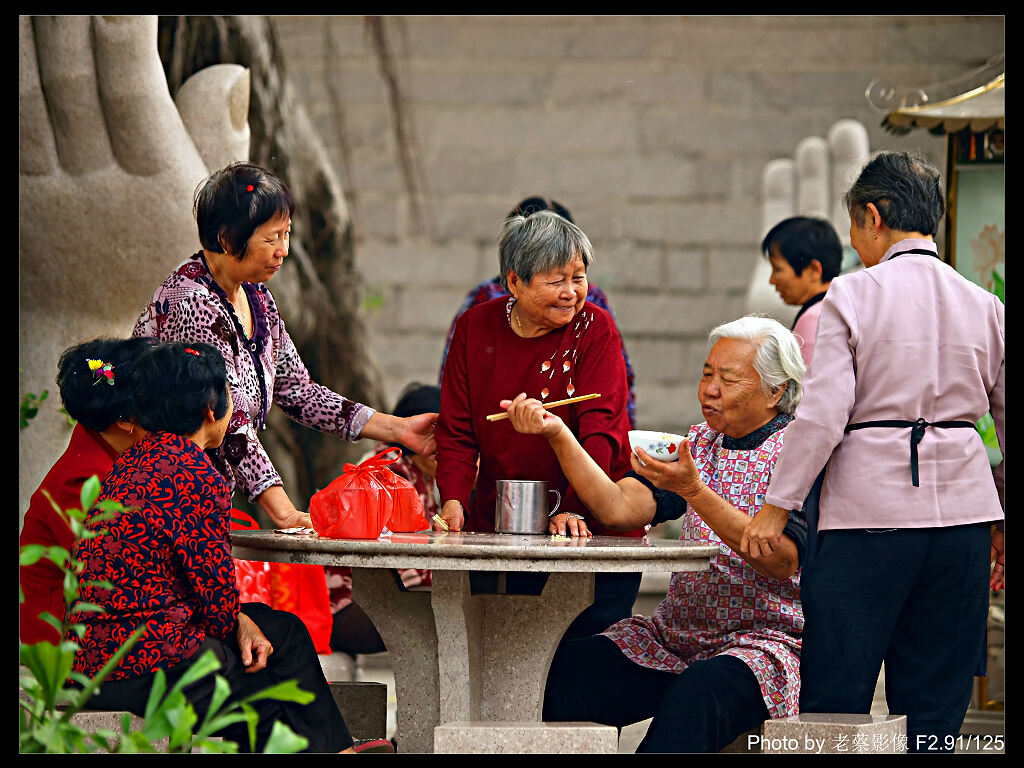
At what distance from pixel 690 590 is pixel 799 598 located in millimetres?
266

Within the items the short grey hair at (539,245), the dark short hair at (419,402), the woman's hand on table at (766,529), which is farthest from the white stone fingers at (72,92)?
the woman's hand on table at (766,529)

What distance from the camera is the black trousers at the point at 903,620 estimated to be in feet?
10.1

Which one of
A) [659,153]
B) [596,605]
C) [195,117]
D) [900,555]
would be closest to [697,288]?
[659,153]

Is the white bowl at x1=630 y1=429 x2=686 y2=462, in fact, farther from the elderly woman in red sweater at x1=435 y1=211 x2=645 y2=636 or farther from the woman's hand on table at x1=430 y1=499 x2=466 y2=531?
the woman's hand on table at x1=430 y1=499 x2=466 y2=531

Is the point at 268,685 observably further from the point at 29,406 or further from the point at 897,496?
the point at 29,406

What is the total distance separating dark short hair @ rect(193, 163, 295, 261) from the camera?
3566mm

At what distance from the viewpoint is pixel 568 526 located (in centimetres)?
341

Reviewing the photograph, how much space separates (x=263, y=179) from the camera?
3609 millimetres

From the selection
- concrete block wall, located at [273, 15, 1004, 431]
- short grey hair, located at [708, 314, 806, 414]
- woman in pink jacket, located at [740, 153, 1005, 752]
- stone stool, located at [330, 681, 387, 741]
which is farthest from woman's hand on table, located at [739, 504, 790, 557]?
concrete block wall, located at [273, 15, 1004, 431]

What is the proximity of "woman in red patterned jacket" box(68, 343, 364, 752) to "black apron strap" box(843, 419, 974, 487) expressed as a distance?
4.64ft

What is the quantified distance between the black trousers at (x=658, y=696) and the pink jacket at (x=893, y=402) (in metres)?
0.43

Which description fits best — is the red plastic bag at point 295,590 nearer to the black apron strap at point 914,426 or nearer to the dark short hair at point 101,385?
the dark short hair at point 101,385

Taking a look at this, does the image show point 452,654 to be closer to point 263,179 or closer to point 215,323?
point 215,323

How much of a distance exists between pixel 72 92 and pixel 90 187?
332mm
